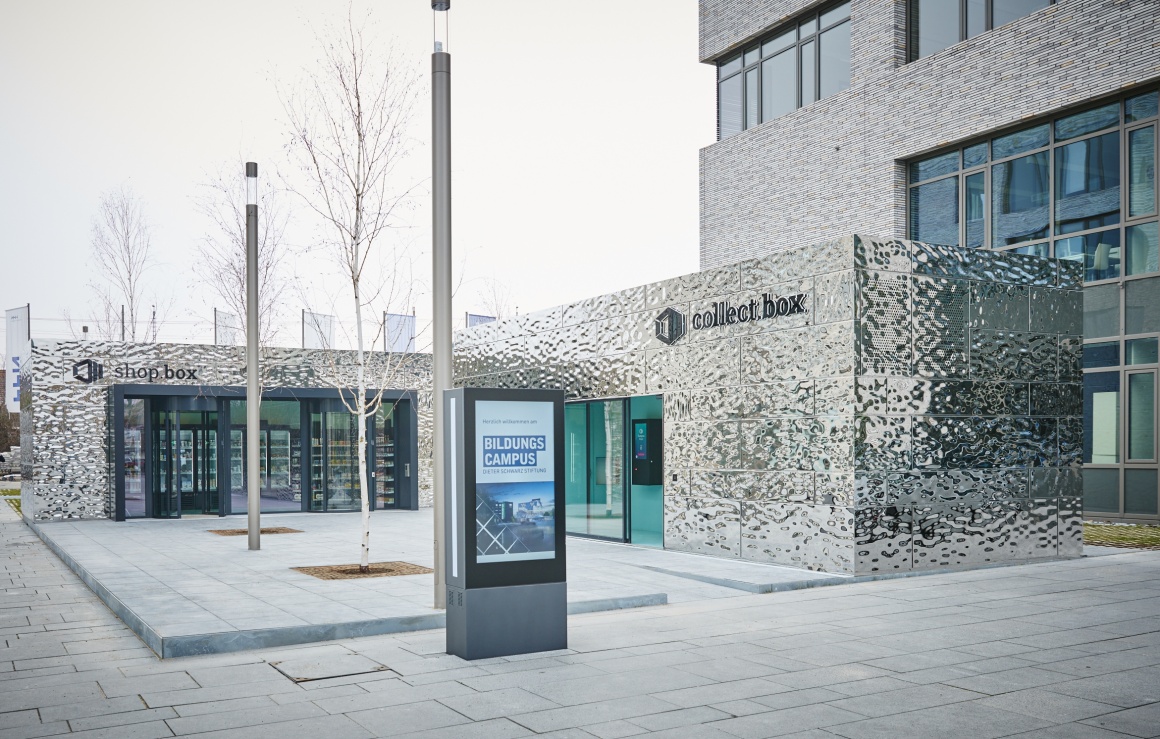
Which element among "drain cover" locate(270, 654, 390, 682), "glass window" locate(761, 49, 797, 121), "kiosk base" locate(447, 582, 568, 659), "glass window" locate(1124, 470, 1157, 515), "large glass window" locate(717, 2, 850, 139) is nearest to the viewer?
"drain cover" locate(270, 654, 390, 682)

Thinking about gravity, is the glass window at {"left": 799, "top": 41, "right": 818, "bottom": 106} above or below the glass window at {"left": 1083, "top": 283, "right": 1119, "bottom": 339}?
above

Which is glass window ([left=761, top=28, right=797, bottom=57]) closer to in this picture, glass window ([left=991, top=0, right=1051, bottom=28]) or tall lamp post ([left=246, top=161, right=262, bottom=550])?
glass window ([left=991, top=0, right=1051, bottom=28])

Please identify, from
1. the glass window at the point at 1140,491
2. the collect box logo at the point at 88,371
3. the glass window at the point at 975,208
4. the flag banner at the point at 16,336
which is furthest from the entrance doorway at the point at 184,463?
the glass window at the point at 1140,491

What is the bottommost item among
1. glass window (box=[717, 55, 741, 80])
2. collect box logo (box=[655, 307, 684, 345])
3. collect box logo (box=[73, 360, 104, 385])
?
collect box logo (box=[73, 360, 104, 385])

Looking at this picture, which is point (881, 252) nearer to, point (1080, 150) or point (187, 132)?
point (1080, 150)

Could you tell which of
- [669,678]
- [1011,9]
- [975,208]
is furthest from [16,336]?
[669,678]

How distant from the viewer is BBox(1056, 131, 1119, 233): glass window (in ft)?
67.4

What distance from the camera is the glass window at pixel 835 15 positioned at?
26.3 metres

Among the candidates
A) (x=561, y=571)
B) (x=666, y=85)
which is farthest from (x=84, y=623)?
(x=666, y=85)

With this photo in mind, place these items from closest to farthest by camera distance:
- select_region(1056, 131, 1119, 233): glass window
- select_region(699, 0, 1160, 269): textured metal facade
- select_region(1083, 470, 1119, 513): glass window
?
select_region(699, 0, 1160, 269): textured metal facade → select_region(1083, 470, 1119, 513): glass window → select_region(1056, 131, 1119, 233): glass window

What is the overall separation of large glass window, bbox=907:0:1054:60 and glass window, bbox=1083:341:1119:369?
7433 millimetres

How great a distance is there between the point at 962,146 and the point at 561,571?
62.7ft

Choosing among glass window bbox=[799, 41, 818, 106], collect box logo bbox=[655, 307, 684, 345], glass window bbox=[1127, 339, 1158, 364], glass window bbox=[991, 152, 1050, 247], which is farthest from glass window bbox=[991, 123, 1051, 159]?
collect box logo bbox=[655, 307, 684, 345]

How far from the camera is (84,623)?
9.74 metres
